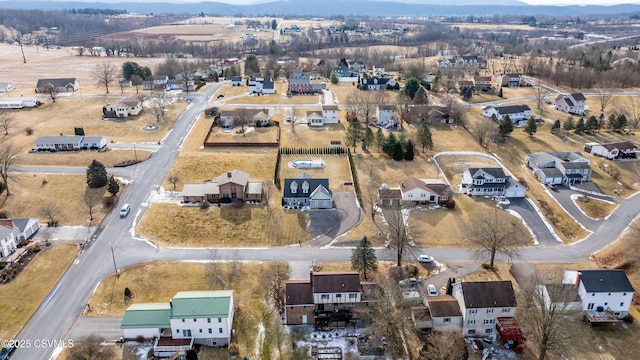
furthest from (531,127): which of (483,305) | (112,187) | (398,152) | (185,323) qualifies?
(185,323)

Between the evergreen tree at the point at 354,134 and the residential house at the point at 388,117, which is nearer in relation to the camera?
the evergreen tree at the point at 354,134

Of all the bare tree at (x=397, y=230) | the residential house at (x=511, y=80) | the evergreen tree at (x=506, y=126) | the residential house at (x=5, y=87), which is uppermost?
the residential house at (x=5, y=87)

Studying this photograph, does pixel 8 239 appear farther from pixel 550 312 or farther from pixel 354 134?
pixel 550 312

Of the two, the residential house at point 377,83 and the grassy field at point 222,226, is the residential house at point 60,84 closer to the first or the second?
the grassy field at point 222,226

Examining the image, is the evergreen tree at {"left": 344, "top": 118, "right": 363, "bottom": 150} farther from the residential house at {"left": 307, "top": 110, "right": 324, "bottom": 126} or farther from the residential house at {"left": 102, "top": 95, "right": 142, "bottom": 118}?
the residential house at {"left": 102, "top": 95, "right": 142, "bottom": 118}

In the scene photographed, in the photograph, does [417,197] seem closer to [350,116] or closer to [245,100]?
[350,116]

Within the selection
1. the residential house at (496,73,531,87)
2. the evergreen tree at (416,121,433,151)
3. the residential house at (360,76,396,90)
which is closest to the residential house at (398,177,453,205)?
the evergreen tree at (416,121,433,151)

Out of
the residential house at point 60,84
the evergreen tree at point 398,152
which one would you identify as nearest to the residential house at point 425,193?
the evergreen tree at point 398,152

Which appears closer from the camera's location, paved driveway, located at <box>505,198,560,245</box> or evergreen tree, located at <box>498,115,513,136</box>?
paved driveway, located at <box>505,198,560,245</box>
